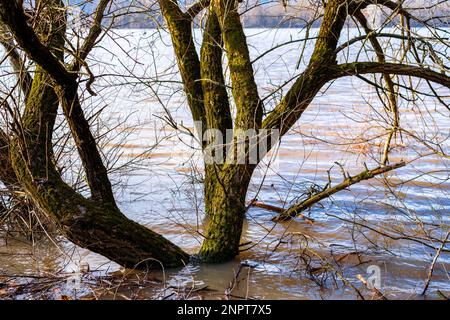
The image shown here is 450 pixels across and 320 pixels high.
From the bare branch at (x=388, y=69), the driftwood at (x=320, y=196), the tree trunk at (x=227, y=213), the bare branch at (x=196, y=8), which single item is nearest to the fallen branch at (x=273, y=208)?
the driftwood at (x=320, y=196)

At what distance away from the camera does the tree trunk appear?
582cm

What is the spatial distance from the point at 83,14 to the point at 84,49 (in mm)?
315

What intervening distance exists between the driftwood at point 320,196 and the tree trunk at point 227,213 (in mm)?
1396

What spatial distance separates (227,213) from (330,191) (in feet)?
5.20

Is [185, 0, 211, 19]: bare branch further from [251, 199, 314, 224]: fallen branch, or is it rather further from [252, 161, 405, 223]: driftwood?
[251, 199, 314, 224]: fallen branch

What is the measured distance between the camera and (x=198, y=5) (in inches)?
272

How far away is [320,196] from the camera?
712 centimetres

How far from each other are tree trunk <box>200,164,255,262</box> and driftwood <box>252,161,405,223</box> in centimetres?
140

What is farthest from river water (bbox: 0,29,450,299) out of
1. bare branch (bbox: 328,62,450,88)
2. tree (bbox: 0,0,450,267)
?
bare branch (bbox: 328,62,450,88)

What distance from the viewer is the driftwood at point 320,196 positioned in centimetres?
666

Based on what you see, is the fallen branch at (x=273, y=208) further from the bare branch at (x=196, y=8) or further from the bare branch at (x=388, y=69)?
the bare branch at (x=388, y=69)

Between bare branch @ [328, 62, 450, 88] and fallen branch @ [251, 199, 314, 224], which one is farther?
fallen branch @ [251, 199, 314, 224]
